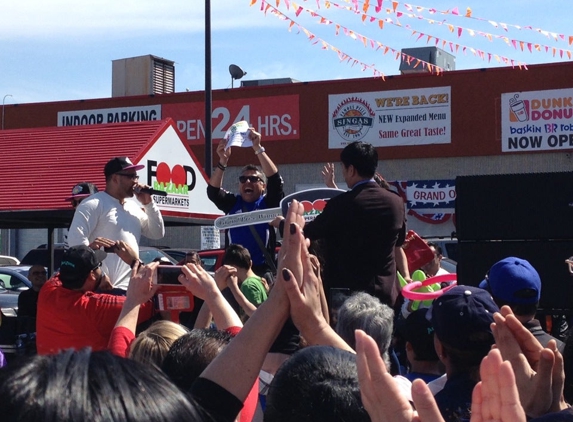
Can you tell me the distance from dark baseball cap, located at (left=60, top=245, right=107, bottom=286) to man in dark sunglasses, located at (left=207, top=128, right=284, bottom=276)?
5.42 feet

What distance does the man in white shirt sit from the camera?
18.0 ft

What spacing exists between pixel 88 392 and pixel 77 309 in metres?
3.41

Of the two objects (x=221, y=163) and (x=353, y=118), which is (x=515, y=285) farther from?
(x=353, y=118)

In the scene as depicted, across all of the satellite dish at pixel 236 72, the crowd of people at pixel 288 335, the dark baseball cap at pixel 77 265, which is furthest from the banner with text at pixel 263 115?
the dark baseball cap at pixel 77 265

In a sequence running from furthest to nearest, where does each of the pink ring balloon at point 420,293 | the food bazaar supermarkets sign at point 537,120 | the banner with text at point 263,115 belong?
the banner with text at point 263,115 → the food bazaar supermarkets sign at point 537,120 → the pink ring balloon at point 420,293

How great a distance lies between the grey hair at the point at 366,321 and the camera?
3.51 meters

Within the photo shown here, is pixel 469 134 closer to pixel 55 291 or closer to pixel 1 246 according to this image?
pixel 1 246

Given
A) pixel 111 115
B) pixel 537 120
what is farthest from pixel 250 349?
pixel 111 115

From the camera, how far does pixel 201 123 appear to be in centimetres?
2522

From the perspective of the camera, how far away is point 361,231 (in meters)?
4.70

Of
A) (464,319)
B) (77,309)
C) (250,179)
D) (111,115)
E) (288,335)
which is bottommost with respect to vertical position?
(288,335)

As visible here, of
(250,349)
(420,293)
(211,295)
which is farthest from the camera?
(420,293)

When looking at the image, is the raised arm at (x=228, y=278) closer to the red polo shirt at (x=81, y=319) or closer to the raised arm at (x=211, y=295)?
the red polo shirt at (x=81, y=319)

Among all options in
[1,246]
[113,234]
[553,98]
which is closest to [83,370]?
[113,234]
